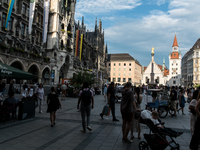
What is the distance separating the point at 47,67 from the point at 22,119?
25.3 meters

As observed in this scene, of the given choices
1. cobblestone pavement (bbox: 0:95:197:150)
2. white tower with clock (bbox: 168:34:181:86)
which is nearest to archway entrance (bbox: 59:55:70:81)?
cobblestone pavement (bbox: 0:95:197:150)

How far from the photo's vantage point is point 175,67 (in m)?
116

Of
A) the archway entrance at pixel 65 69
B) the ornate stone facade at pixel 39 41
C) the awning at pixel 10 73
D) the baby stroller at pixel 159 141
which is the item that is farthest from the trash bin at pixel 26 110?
the archway entrance at pixel 65 69

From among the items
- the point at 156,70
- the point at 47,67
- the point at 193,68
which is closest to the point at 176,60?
the point at 156,70

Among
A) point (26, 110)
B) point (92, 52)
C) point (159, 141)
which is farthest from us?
point (92, 52)

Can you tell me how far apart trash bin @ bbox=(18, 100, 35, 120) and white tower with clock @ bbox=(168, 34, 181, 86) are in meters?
112

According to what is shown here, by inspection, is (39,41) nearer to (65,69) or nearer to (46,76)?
(46,76)

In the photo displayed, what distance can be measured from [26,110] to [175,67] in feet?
388

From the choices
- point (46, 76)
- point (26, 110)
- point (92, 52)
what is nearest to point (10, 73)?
point (26, 110)

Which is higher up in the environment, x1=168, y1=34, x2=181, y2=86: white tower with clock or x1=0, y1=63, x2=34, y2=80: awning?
x1=168, y1=34, x2=181, y2=86: white tower with clock

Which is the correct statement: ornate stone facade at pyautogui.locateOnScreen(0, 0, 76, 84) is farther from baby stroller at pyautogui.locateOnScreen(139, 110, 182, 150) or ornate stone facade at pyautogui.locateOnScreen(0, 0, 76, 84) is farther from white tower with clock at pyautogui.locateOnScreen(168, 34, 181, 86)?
white tower with clock at pyautogui.locateOnScreen(168, 34, 181, 86)

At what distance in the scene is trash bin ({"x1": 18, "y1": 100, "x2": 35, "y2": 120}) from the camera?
8909 mm

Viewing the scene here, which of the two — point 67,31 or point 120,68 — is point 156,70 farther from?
point 67,31

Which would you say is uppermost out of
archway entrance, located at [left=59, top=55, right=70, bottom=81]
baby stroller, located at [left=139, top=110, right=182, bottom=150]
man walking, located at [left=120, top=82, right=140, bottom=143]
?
archway entrance, located at [left=59, top=55, right=70, bottom=81]
